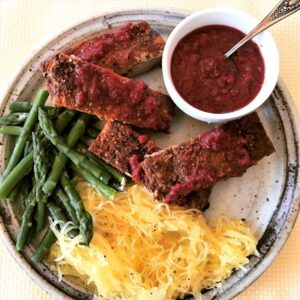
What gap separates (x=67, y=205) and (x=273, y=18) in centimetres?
240

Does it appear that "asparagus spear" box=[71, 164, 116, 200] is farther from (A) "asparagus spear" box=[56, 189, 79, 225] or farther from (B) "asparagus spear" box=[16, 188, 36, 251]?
(B) "asparagus spear" box=[16, 188, 36, 251]

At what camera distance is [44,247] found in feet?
14.3

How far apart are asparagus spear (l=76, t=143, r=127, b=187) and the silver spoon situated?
1.39 meters

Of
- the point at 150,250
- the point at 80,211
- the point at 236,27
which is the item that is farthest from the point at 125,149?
the point at 236,27

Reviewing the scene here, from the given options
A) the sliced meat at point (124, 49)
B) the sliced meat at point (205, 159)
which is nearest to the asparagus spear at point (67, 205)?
the sliced meat at point (205, 159)

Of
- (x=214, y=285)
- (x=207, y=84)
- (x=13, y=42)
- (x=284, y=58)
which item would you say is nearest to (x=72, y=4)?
(x=13, y=42)

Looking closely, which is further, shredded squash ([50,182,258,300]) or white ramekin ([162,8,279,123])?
shredded squash ([50,182,258,300])

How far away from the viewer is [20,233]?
14.3 ft

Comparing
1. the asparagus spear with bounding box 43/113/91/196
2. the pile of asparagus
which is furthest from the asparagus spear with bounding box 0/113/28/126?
the asparagus spear with bounding box 43/113/91/196

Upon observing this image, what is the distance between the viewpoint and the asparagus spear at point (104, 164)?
4.43m

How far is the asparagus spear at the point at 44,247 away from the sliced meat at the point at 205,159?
36.3 inches

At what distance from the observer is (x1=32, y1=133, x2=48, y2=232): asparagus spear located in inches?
171

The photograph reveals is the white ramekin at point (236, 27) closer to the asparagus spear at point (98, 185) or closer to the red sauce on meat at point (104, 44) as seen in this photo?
the red sauce on meat at point (104, 44)

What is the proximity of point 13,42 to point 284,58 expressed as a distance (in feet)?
8.84
